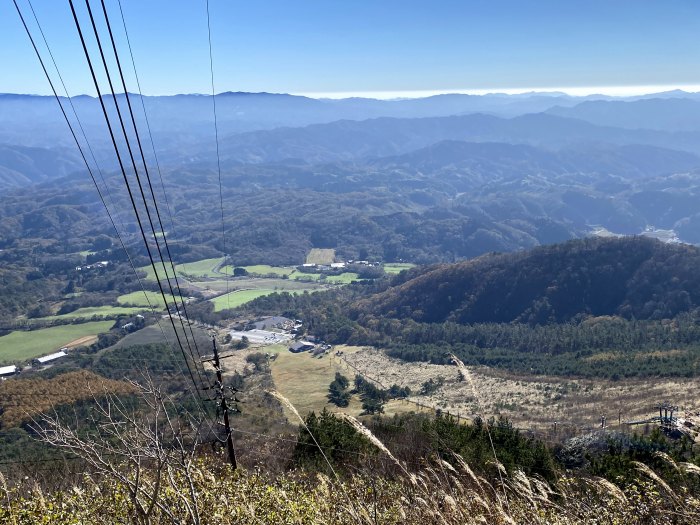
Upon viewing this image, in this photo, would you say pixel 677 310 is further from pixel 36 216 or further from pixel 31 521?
pixel 36 216

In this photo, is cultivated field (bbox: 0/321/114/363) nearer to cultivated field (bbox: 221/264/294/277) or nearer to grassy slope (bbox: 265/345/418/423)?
grassy slope (bbox: 265/345/418/423)

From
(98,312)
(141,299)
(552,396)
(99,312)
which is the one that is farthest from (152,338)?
(552,396)

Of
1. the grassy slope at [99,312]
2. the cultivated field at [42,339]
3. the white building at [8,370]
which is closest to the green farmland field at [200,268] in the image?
the grassy slope at [99,312]

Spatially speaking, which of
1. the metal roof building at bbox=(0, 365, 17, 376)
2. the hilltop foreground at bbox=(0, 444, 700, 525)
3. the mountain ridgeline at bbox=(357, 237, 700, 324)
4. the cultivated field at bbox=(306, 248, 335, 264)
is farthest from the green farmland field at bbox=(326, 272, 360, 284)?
the hilltop foreground at bbox=(0, 444, 700, 525)

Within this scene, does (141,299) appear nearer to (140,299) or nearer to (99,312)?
(140,299)

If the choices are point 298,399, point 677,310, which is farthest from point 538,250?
point 298,399
